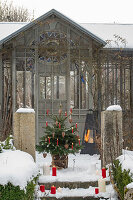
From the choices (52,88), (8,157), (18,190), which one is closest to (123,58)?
(52,88)

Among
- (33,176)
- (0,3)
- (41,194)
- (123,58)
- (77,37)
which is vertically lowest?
(41,194)

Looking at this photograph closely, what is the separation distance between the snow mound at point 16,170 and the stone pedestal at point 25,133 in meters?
1.05

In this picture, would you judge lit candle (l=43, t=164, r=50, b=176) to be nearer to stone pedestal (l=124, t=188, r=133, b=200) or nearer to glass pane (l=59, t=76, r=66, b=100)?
stone pedestal (l=124, t=188, r=133, b=200)

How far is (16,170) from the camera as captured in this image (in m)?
5.69

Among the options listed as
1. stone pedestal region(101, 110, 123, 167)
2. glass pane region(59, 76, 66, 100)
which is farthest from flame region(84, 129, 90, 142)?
stone pedestal region(101, 110, 123, 167)

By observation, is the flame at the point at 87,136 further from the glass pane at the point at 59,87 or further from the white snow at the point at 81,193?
the white snow at the point at 81,193

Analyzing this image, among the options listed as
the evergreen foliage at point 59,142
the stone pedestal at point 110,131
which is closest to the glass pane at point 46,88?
the evergreen foliage at point 59,142

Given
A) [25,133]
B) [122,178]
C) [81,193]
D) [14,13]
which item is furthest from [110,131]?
[14,13]

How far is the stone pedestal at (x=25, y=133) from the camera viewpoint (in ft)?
27.2

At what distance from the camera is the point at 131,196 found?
4.22 metres

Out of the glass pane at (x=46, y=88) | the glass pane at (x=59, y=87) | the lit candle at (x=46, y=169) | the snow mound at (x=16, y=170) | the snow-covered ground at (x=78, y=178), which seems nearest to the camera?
the snow mound at (x=16, y=170)

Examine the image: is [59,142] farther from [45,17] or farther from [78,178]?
[45,17]

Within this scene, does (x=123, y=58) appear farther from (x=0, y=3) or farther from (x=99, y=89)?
(x=0, y=3)

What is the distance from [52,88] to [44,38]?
1.97 m
